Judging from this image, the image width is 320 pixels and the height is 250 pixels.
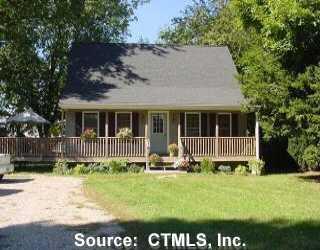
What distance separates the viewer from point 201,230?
1098 centimetres

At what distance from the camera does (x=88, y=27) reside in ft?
140

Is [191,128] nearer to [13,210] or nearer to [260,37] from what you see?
[260,37]

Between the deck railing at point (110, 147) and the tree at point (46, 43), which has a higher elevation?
the tree at point (46, 43)

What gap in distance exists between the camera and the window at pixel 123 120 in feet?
97.2

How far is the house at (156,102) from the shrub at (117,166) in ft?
2.60

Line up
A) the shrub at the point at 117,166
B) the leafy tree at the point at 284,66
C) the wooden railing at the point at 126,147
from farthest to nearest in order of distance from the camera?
the wooden railing at the point at 126,147 → the shrub at the point at 117,166 → the leafy tree at the point at 284,66

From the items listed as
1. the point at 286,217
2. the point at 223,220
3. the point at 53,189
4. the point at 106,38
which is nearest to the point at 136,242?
the point at 223,220

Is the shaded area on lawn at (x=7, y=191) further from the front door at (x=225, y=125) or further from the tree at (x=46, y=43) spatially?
the tree at (x=46, y=43)

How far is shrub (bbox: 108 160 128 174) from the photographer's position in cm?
2675

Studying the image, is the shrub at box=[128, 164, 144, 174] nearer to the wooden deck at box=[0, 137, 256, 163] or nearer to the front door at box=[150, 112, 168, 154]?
the wooden deck at box=[0, 137, 256, 163]

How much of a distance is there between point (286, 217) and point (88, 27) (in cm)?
3232

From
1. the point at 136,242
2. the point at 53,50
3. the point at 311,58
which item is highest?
Result: the point at 53,50

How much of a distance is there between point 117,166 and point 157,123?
13.7ft

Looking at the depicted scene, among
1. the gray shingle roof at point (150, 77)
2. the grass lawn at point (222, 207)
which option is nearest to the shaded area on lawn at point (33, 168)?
the gray shingle roof at point (150, 77)
